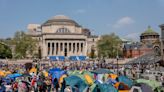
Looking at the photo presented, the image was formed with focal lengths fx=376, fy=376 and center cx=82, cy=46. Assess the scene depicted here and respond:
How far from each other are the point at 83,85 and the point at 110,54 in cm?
9264

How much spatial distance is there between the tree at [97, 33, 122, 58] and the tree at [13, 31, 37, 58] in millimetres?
20534

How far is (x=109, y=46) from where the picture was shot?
114m

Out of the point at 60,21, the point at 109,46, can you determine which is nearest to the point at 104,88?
the point at 109,46

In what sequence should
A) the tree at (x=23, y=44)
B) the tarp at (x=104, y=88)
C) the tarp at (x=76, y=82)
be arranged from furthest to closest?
the tree at (x=23, y=44)
the tarp at (x=76, y=82)
the tarp at (x=104, y=88)

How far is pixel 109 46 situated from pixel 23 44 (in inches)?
1011

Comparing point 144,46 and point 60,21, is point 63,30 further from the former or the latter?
point 144,46

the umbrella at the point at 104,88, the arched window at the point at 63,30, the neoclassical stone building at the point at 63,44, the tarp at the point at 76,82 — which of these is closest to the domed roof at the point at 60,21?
the arched window at the point at 63,30

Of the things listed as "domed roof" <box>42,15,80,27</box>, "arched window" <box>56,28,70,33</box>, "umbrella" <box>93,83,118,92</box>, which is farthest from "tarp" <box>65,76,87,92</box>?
"domed roof" <box>42,15,80,27</box>

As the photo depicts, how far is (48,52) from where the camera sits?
407 feet

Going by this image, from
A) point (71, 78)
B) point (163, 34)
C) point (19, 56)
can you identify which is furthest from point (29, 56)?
point (71, 78)

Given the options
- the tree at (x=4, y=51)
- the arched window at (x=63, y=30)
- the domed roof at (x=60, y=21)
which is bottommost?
the tree at (x=4, y=51)

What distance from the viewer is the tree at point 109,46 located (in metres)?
114

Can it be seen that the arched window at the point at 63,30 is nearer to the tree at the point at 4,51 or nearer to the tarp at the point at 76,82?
the tree at the point at 4,51

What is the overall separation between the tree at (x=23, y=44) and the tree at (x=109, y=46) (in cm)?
2053
